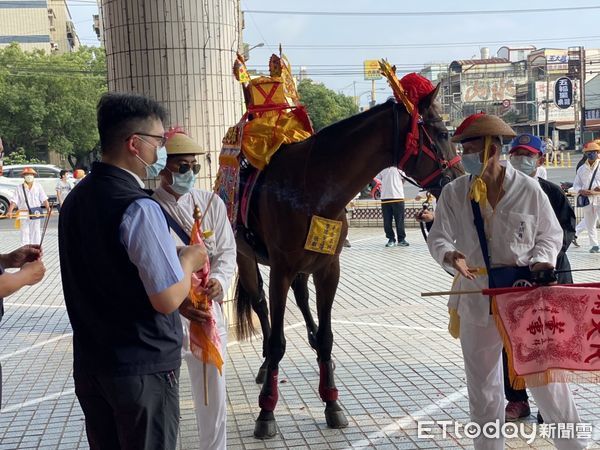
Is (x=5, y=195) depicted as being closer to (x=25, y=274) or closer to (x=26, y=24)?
(x=25, y=274)

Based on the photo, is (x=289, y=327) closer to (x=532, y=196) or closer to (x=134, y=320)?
(x=532, y=196)

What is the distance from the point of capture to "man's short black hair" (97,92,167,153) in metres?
2.49

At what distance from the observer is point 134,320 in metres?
2.38

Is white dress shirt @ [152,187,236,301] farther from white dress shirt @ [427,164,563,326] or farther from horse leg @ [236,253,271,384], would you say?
horse leg @ [236,253,271,384]

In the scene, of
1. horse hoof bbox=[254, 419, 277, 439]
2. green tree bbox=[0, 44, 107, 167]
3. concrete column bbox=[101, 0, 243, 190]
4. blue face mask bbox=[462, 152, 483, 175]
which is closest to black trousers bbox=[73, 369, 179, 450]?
blue face mask bbox=[462, 152, 483, 175]

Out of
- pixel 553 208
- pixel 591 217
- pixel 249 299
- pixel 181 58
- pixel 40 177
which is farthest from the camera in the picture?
pixel 40 177

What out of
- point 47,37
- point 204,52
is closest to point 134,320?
point 204,52

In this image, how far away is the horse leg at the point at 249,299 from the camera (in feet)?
18.7

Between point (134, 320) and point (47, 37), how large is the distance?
57.8 m

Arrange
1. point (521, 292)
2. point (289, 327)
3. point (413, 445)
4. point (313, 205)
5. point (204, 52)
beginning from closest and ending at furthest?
point (521, 292), point (413, 445), point (313, 205), point (204, 52), point (289, 327)

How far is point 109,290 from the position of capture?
2.37 meters

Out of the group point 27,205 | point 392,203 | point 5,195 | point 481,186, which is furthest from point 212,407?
point 5,195

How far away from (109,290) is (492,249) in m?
2.03

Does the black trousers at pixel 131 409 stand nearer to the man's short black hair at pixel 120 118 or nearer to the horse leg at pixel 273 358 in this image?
the man's short black hair at pixel 120 118
